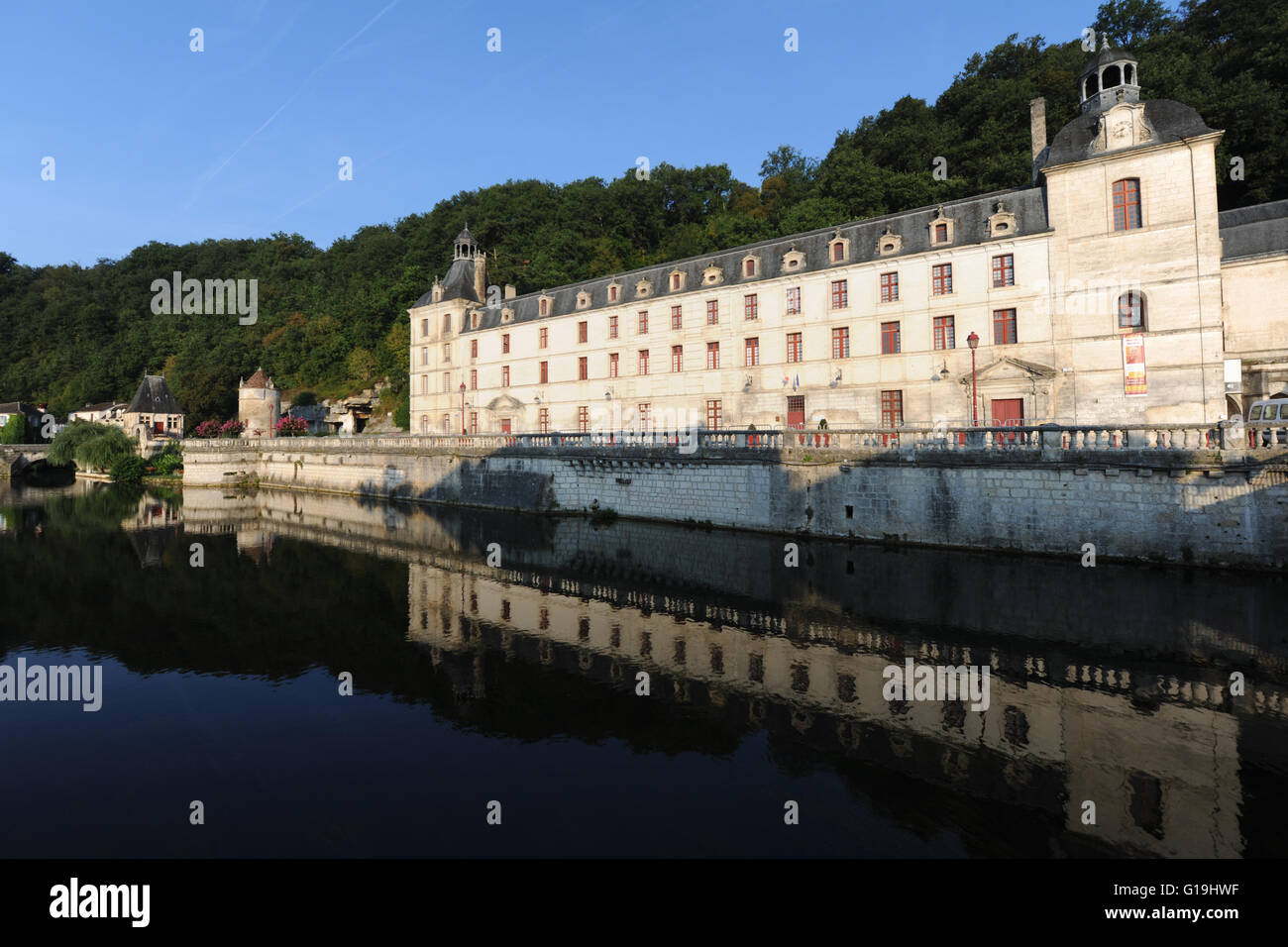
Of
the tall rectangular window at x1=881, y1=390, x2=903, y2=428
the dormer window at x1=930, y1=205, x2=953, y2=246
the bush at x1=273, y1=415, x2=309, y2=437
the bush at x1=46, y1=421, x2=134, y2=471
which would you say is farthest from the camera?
the bush at x1=273, y1=415, x2=309, y2=437

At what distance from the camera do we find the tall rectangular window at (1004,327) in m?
26.9

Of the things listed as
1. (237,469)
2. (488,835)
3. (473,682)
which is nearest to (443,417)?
(237,469)

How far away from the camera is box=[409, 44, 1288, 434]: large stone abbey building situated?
23312 millimetres

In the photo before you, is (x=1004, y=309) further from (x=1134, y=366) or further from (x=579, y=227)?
(x=579, y=227)

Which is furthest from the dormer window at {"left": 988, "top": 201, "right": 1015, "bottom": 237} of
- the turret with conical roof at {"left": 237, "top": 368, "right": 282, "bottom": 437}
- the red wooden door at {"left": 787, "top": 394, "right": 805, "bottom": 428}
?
the turret with conical roof at {"left": 237, "top": 368, "right": 282, "bottom": 437}

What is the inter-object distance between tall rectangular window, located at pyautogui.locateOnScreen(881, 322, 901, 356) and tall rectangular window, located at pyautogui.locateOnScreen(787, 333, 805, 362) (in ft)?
13.5

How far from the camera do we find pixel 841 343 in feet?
102

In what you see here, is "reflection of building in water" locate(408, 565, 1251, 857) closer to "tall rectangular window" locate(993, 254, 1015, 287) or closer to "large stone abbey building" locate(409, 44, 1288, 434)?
"large stone abbey building" locate(409, 44, 1288, 434)

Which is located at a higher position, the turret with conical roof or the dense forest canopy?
the dense forest canopy

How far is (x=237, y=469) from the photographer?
47.4 metres

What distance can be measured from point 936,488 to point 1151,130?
1794 centimetres

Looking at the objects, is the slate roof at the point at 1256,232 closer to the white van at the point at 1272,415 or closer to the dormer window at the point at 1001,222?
the dormer window at the point at 1001,222
